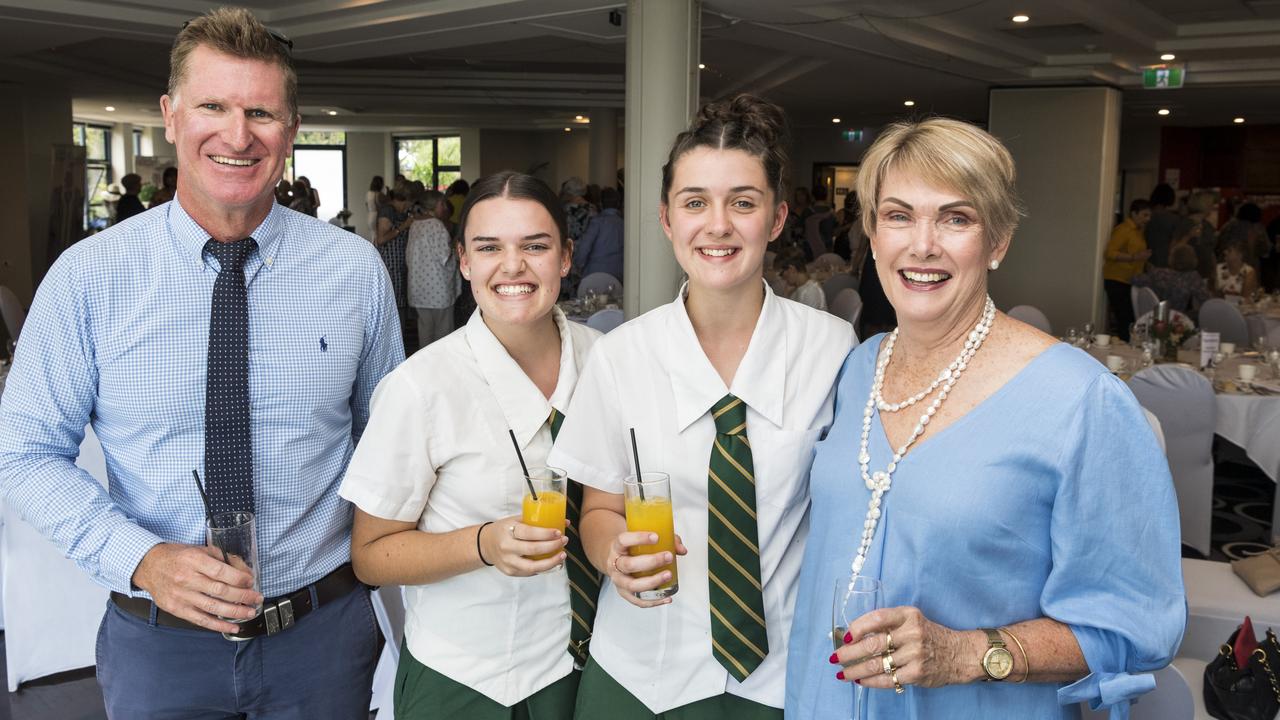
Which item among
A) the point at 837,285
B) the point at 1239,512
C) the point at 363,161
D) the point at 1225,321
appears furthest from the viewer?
the point at 363,161

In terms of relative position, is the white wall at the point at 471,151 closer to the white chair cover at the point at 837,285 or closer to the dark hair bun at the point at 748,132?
the white chair cover at the point at 837,285

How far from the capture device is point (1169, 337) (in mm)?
6098

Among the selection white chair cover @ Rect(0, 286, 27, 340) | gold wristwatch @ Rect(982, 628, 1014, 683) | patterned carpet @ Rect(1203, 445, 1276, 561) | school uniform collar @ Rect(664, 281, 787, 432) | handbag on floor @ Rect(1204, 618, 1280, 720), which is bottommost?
patterned carpet @ Rect(1203, 445, 1276, 561)

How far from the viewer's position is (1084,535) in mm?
1398

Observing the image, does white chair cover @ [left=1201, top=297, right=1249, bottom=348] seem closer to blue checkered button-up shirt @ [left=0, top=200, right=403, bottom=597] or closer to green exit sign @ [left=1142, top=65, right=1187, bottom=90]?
green exit sign @ [left=1142, top=65, right=1187, bottom=90]

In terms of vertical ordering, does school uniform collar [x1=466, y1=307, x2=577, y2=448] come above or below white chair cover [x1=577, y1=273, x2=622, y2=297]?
above

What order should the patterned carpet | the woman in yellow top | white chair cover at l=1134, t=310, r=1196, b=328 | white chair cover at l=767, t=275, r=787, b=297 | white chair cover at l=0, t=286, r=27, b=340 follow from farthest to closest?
the woman in yellow top → white chair cover at l=767, t=275, r=787, b=297 → white chair cover at l=0, t=286, r=27, b=340 → white chair cover at l=1134, t=310, r=1196, b=328 → the patterned carpet

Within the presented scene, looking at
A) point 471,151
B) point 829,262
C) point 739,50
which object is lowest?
point 829,262

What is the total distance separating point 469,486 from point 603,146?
14.9 m

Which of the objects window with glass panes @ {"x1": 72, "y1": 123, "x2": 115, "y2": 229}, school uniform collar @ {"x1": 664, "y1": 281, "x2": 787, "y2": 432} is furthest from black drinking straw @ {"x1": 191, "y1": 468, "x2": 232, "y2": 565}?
window with glass panes @ {"x1": 72, "y1": 123, "x2": 115, "y2": 229}

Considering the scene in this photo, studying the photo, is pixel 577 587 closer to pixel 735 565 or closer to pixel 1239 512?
pixel 735 565

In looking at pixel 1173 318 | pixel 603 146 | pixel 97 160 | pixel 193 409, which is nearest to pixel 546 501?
pixel 193 409

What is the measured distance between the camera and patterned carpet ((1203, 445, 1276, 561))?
5.43 metres

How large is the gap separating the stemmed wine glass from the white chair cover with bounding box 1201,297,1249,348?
724 cm
